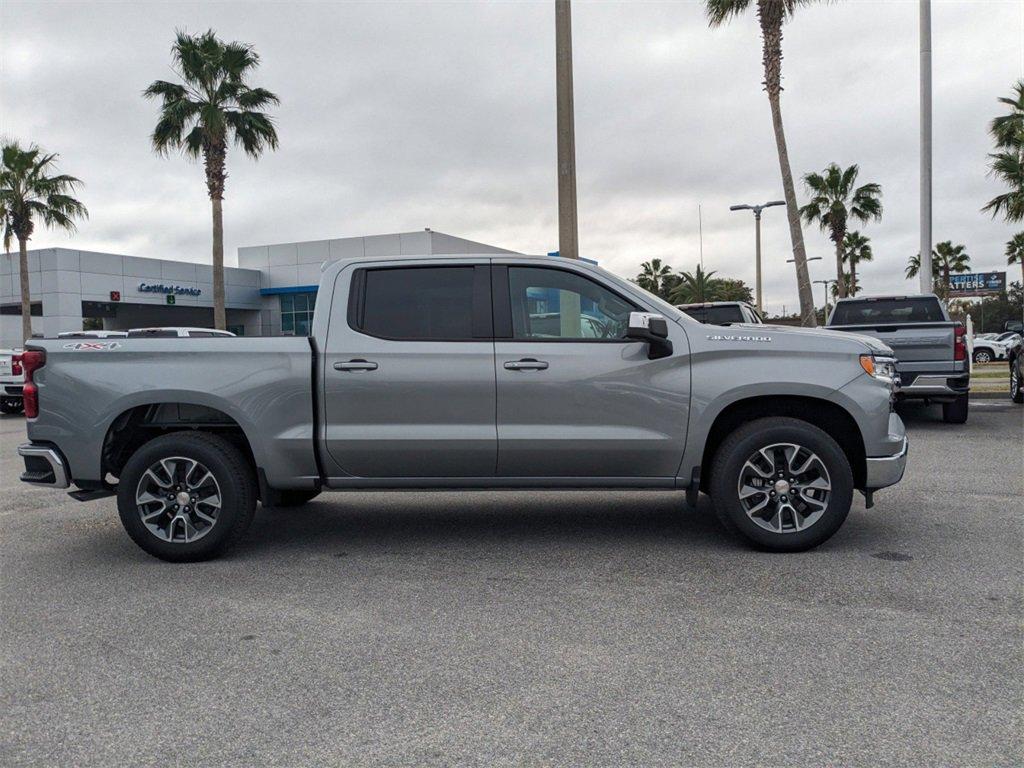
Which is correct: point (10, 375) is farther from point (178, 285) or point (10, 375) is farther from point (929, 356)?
point (178, 285)

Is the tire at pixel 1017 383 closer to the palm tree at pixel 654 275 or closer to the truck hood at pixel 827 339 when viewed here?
the truck hood at pixel 827 339

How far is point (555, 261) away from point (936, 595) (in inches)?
114

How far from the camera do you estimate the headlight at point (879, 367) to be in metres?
5.49

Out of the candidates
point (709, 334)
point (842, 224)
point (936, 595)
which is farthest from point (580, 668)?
point (842, 224)

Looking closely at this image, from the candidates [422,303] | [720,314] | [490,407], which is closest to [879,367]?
[490,407]

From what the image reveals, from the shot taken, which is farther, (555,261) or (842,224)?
(842,224)

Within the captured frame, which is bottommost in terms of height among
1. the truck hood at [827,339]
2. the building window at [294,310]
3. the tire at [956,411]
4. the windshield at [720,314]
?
the tire at [956,411]

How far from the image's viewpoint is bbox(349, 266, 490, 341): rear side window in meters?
5.66

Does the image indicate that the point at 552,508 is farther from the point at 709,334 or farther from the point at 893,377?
the point at 893,377

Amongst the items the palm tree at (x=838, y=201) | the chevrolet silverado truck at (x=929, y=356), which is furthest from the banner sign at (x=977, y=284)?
the chevrolet silverado truck at (x=929, y=356)

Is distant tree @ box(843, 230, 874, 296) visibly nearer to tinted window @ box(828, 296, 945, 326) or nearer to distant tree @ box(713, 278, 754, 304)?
distant tree @ box(713, 278, 754, 304)

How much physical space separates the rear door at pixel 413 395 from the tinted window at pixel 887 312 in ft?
29.5

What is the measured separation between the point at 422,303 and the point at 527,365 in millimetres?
822

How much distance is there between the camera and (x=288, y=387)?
18.2 feet
